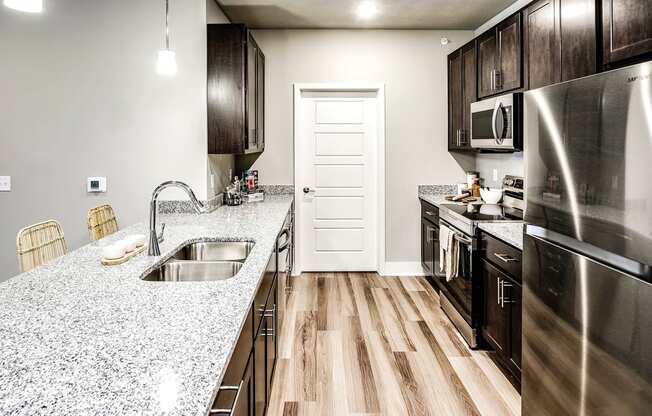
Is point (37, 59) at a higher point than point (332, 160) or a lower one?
higher

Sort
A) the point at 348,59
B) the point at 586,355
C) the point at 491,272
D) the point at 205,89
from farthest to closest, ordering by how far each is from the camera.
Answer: the point at 348,59 < the point at 205,89 < the point at 491,272 < the point at 586,355

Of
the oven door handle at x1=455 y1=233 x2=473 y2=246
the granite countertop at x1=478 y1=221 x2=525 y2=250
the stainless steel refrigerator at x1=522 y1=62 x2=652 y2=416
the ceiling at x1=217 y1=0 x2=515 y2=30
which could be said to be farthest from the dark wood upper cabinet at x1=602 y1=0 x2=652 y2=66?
the ceiling at x1=217 y1=0 x2=515 y2=30

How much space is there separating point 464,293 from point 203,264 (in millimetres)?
1969

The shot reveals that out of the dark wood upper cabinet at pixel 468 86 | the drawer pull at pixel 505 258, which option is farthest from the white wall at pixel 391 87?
the drawer pull at pixel 505 258

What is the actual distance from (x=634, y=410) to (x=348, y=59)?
4307 millimetres

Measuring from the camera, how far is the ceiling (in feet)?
13.5

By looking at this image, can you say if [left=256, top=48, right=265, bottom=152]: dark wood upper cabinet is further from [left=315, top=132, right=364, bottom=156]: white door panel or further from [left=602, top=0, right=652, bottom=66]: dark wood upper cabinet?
[left=602, top=0, right=652, bottom=66]: dark wood upper cabinet

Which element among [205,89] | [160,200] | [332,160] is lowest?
[160,200]

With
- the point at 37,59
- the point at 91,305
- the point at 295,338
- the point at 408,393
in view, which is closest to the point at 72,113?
the point at 37,59

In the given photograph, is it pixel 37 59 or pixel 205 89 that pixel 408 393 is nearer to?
pixel 205 89

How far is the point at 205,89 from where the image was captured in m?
3.62

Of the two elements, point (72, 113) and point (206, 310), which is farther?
point (72, 113)

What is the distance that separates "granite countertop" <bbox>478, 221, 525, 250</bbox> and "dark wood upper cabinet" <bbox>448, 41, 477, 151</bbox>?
5.09ft

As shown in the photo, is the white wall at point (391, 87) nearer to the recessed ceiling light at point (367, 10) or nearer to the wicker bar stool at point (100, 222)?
the recessed ceiling light at point (367, 10)
